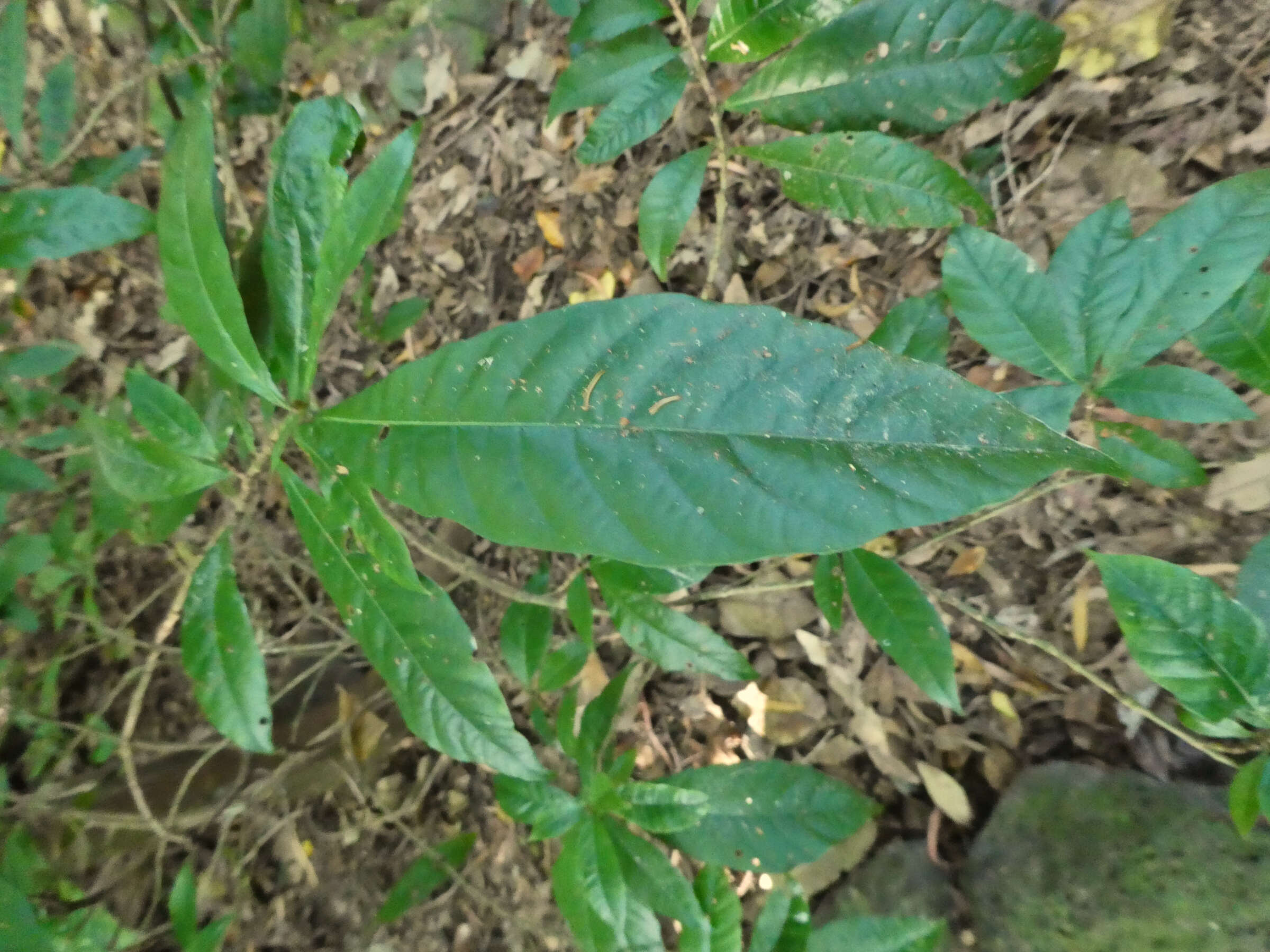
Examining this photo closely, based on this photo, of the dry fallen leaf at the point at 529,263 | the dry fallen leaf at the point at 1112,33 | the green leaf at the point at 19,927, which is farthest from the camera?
the dry fallen leaf at the point at 529,263

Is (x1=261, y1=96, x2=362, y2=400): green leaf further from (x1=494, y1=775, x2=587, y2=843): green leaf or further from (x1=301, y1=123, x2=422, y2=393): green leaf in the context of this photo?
(x1=494, y1=775, x2=587, y2=843): green leaf

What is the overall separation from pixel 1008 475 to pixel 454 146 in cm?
205

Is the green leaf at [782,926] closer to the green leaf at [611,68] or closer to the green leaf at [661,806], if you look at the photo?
the green leaf at [661,806]

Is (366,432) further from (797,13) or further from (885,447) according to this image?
(797,13)

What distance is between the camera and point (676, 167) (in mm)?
1138

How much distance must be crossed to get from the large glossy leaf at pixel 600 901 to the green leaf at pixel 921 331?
2.87 feet

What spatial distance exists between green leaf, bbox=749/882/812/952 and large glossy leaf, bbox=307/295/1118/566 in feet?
2.95

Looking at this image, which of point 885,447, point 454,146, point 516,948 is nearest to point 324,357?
point 454,146


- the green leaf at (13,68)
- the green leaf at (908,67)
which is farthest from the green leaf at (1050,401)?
the green leaf at (13,68)

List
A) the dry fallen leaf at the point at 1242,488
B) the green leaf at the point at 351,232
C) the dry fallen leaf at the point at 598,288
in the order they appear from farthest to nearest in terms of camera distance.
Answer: the dry fallen leaf at the point at 598,288, the dry fallen leaf at the point at 1242,488, the green leaf at the point at 351,232

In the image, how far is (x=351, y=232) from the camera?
0.78 metres

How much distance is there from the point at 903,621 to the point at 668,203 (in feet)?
2.34

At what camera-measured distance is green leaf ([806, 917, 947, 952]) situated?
3.50ft

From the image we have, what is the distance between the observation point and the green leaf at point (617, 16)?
3.59 ft
